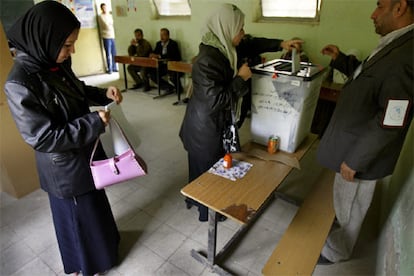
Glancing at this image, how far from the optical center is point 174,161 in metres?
2.82

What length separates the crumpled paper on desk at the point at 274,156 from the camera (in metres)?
1.47

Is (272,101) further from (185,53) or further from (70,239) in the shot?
(185,53)

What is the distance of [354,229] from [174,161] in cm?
183

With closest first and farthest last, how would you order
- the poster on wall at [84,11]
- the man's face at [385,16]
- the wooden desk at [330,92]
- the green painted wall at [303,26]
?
1. the man's face at [385,16]
2. the wooden desk at [330,92]
3. the green painted wall at [303,26]
4. the poster on wall at [84,11]

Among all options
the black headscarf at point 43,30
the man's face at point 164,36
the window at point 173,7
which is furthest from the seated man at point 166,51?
the black headscarf at point 43,30

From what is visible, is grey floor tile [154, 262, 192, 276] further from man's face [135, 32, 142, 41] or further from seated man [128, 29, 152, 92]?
man's face [135, 32, 142, 41]

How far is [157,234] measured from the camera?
1858mm

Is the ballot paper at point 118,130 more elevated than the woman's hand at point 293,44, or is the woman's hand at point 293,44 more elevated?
the woman's hand at point 293,44

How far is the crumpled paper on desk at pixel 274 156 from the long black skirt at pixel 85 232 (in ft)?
2.95

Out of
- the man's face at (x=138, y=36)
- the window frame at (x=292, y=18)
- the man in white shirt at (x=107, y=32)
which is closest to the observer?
the window frame at (x=292, y=18)

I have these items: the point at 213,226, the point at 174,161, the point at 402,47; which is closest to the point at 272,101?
the point at 402,47

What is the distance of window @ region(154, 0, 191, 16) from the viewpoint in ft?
16.1

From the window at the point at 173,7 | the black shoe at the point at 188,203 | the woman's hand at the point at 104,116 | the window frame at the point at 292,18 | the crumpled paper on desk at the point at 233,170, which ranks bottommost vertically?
the black shoe at the point at 188,203

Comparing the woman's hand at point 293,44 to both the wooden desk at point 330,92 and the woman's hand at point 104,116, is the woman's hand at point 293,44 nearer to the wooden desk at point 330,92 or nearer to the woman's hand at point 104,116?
the woman's hand at point 104,116
